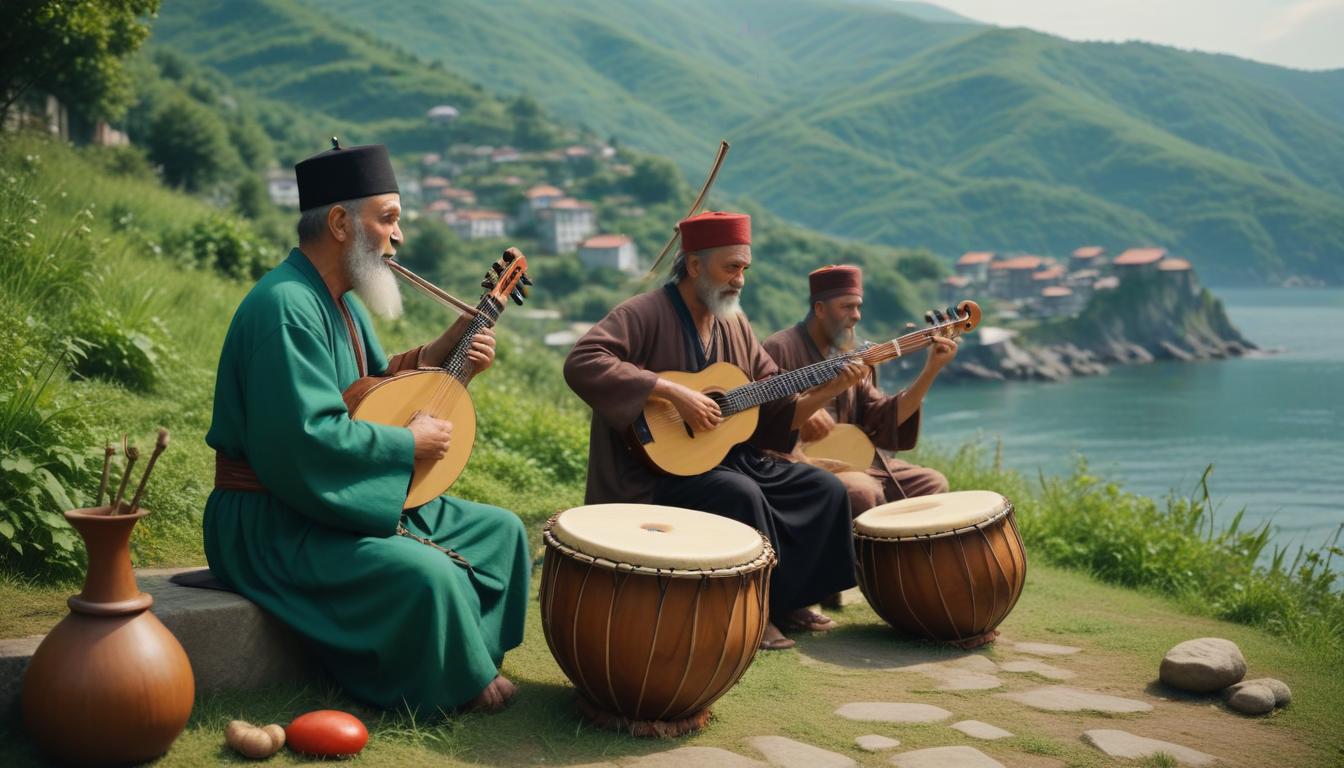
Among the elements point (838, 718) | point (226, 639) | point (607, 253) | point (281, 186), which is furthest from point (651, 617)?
point (281, 186)

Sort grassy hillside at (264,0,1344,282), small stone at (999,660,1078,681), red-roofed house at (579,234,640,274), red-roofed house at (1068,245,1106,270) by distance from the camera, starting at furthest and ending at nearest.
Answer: grassy hillside at (264,0,1344,282) → red-roofed house at (1068,245,1106,270) → red-roofed house at (579,234,640,274) → small stone at (999,660,1078,681)

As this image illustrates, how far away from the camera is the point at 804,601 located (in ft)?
17.0

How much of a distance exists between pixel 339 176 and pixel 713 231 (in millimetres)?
1820

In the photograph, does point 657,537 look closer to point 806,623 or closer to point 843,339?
point 806,623

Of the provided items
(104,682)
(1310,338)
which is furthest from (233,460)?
(1310,338)

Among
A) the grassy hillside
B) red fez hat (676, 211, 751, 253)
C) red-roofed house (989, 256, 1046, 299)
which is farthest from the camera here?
the grassy hillside

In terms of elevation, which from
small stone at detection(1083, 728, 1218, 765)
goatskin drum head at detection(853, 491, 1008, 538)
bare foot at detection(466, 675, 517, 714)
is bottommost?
small stone at detection(1083, 728, 1218, 765)

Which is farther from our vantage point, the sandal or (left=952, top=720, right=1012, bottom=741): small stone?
the sandal

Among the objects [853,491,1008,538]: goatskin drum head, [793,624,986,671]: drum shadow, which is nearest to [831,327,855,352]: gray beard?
[853,491,1008,538]: goatskin drum head

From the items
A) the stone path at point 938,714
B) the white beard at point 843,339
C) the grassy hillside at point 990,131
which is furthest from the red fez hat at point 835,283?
the grassy hillside at point 990,131

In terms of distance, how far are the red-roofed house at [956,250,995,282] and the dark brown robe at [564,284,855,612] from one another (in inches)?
3796

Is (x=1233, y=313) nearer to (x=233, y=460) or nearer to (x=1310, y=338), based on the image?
(x=1310, y=338)

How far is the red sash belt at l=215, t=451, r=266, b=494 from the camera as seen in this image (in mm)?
3701

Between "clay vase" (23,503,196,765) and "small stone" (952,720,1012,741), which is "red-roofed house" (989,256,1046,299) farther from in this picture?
"clay vase" (23,503,196,765)
